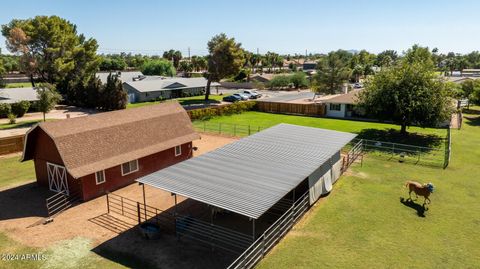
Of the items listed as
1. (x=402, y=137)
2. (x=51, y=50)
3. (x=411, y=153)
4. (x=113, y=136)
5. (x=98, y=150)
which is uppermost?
(x=51, y=50)

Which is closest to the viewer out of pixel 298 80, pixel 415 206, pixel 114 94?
pixel 415 206

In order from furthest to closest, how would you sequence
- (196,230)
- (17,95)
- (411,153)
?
(17,95) → (411,153) → (196,230)

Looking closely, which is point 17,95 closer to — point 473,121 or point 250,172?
point 250,172

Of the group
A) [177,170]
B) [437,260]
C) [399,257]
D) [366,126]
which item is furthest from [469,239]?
[366,126]

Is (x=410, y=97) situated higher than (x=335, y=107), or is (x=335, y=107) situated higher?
(x=410, y=97)

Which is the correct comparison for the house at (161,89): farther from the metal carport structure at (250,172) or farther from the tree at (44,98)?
the metal carport structure at (250,172)

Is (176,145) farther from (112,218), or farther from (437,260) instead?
(437,260)

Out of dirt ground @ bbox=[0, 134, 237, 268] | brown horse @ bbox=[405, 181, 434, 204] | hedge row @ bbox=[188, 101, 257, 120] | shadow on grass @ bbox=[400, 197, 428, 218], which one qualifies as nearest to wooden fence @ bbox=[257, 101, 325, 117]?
hedge row @ bbox=[188, 101, 257, 120]

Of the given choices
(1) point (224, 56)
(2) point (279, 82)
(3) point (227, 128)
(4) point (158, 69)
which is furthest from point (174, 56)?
(3) point (227, 128)

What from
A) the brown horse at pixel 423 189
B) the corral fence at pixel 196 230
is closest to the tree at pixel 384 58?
the brown horse at pixel 423 189
